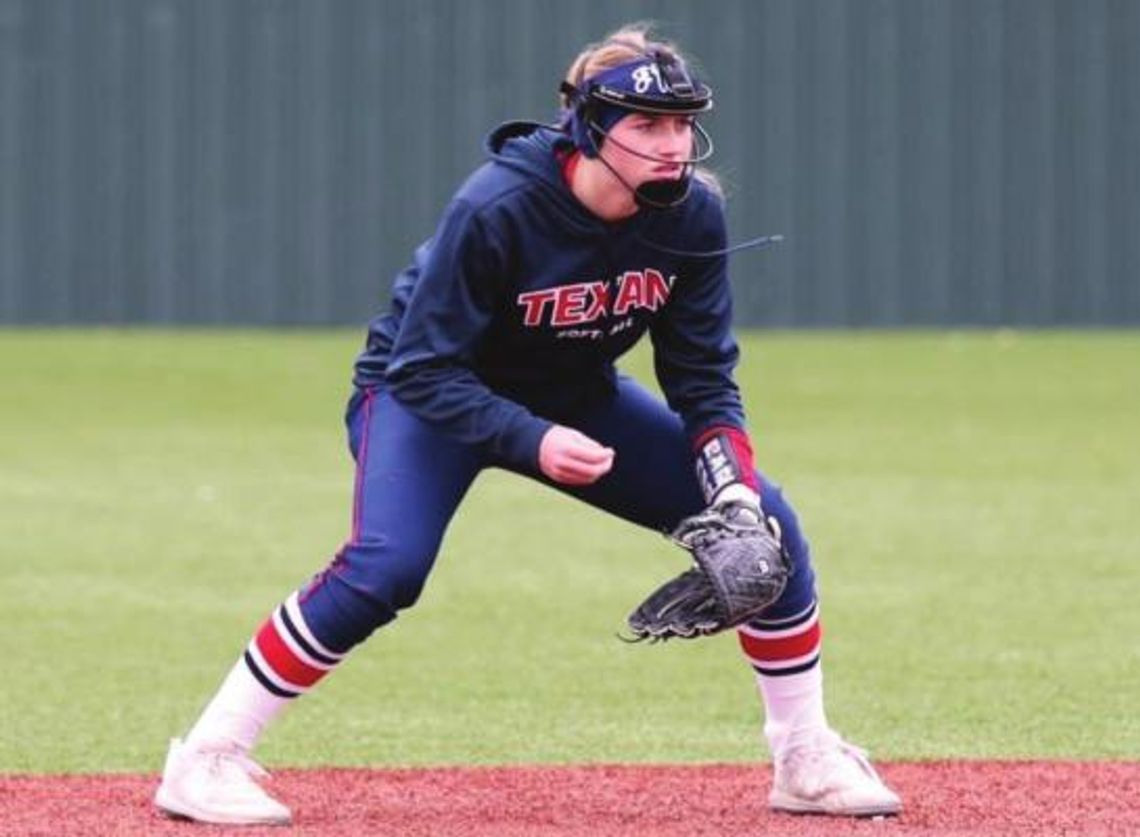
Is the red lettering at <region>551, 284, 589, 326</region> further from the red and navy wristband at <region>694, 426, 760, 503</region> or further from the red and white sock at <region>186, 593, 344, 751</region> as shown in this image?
the red and white sock at <region>186, 593, 344, 751</region>

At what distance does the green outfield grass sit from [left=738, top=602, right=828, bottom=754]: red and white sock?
2.99ft

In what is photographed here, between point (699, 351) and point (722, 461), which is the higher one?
point (699, 351)

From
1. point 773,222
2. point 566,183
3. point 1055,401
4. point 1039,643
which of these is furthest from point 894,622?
point 773,222

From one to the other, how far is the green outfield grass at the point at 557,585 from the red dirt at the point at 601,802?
0.39m

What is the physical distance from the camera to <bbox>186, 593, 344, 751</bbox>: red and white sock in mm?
5930

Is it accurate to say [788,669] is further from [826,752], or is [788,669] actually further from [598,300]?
[598,300]

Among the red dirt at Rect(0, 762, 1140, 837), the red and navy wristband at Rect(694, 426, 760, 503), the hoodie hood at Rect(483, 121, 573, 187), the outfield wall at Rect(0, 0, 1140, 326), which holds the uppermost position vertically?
the hoodie hood at Rect(483, 121, 573, 187)

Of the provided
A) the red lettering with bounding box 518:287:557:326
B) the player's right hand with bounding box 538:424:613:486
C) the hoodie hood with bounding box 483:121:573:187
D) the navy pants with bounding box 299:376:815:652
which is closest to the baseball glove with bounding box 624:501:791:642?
the navy pants with bounding box 299:376:815:652

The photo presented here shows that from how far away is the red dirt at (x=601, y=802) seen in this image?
6.01 m

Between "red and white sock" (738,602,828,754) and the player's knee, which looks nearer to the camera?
the player's knee

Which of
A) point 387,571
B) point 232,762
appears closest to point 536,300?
point 387,571

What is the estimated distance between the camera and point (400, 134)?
21.6 meters

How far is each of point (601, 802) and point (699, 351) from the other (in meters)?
1.02

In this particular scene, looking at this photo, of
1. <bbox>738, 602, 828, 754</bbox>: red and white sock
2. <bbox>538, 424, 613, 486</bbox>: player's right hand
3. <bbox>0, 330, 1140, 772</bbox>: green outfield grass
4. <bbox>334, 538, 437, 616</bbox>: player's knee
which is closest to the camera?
<bbox>538, 424, 613, 486</bbox>: player's right hand
